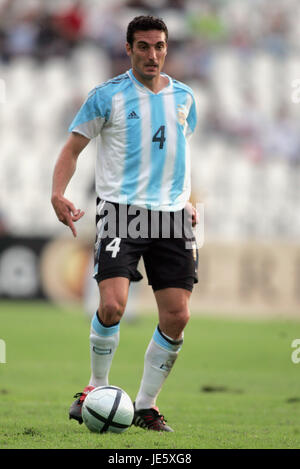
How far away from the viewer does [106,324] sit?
436 centimetres

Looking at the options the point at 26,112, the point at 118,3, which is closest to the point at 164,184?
the point at 26,112

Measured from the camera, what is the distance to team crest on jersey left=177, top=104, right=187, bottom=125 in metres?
4.60

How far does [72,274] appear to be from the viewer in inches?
570

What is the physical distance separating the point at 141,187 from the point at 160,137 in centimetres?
31

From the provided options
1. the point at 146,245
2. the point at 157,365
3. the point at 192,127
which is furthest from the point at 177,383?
the point at 192,127

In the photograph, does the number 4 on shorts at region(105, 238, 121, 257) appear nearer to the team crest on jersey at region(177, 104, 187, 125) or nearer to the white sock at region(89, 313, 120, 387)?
the white sock at region(89, 313, 120, 387)

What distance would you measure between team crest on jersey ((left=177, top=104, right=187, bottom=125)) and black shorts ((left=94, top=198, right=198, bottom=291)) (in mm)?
538

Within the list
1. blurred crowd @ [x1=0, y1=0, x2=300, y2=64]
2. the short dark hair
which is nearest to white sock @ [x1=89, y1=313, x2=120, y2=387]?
the short dark hair

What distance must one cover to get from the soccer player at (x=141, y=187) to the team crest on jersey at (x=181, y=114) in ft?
0.06

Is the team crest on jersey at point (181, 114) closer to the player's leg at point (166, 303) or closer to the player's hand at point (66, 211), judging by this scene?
the player's leg at point (166, 303)

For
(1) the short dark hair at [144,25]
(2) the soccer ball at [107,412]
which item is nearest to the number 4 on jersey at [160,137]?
(1) the short dark hair at [144,25]

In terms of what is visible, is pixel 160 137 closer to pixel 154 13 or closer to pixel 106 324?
pixel 106 324

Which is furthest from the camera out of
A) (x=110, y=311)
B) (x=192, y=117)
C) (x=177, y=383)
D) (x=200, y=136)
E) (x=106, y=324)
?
(x=200, y=136)
